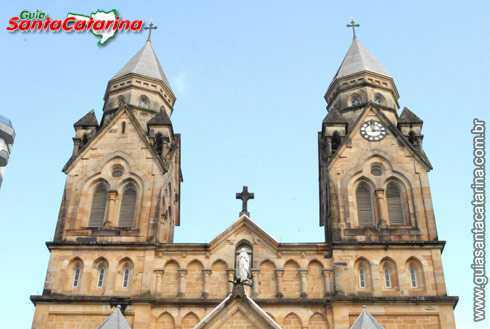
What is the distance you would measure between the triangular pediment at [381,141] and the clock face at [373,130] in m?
0.14

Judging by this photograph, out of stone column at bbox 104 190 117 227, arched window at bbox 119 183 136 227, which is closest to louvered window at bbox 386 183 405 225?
arched window at bbox 119 183 136 227

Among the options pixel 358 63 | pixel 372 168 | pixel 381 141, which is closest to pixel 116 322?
pixel 372 168

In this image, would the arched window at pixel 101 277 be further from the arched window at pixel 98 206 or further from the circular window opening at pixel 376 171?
the circular window opening at pixel 376 171

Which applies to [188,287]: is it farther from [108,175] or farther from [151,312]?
[108,175]

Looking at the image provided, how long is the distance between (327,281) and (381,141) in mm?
6691

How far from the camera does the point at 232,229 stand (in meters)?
24.5

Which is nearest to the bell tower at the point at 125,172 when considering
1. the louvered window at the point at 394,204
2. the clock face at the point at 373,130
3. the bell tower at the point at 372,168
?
the bell tower at the point at 372,168

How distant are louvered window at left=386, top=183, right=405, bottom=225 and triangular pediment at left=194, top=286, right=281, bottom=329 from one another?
6.87 metres

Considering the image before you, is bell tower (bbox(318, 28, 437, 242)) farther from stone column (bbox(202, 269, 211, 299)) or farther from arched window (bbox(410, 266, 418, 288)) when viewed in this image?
stone column (bbox(202, 269, 211, 299))

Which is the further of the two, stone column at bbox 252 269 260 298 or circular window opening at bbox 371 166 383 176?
circular window opening at bbox 371 166 383 176

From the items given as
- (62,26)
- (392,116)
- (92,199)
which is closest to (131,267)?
(92,199)

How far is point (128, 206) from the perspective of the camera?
25578 mm

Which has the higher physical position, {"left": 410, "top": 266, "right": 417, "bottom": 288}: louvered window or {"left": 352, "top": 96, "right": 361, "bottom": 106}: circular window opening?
{"left": 352, "top": 96, "right": 361, "bottom": 106}: circular window opening

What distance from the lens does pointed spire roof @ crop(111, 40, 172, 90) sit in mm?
30516
